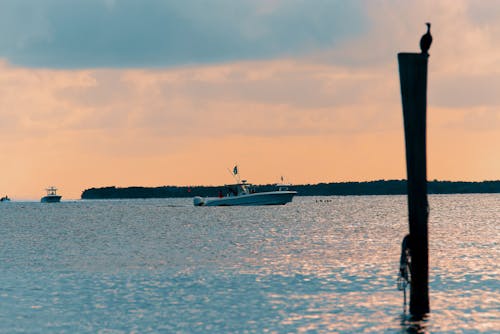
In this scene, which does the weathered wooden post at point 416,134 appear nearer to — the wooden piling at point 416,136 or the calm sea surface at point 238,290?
the wooden piling at point 416,136

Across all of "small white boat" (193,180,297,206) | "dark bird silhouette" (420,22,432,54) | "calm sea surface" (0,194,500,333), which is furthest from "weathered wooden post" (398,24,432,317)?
"small white boat" (193,180,297,206)

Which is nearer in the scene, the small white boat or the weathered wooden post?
the weathered wooden post

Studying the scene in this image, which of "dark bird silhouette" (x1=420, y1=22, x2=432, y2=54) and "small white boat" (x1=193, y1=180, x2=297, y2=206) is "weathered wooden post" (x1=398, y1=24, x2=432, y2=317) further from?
"small white boat" (x1=193, y1=180, x2=297, y2=206)

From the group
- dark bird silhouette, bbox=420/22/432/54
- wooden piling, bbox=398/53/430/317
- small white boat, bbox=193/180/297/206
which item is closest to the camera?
wooden piling, bbox=398/53/430/317

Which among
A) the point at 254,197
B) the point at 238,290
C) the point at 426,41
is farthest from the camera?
the point at 254,197

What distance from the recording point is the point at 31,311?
105 feet

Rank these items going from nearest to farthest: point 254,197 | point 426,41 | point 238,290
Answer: point 426,41
point 238,290
point 254,197

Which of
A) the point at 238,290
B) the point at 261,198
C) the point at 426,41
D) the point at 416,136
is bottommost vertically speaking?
the point at 238,290

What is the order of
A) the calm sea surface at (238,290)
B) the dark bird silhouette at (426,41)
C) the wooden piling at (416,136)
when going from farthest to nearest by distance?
the calm sea surface at (238,290) < the dark bird silhouette at (426,41) < the wooden piling at (416,136)

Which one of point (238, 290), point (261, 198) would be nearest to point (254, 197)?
point (261, 198)

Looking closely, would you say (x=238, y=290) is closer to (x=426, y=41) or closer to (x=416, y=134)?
(x=416, y=134)

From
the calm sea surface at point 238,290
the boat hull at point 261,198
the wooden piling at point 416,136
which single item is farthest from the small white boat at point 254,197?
the wooden piling at point 416,136

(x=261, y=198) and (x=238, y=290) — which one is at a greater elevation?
(x=261, y=198)

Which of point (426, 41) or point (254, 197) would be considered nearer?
point (426, 41)
